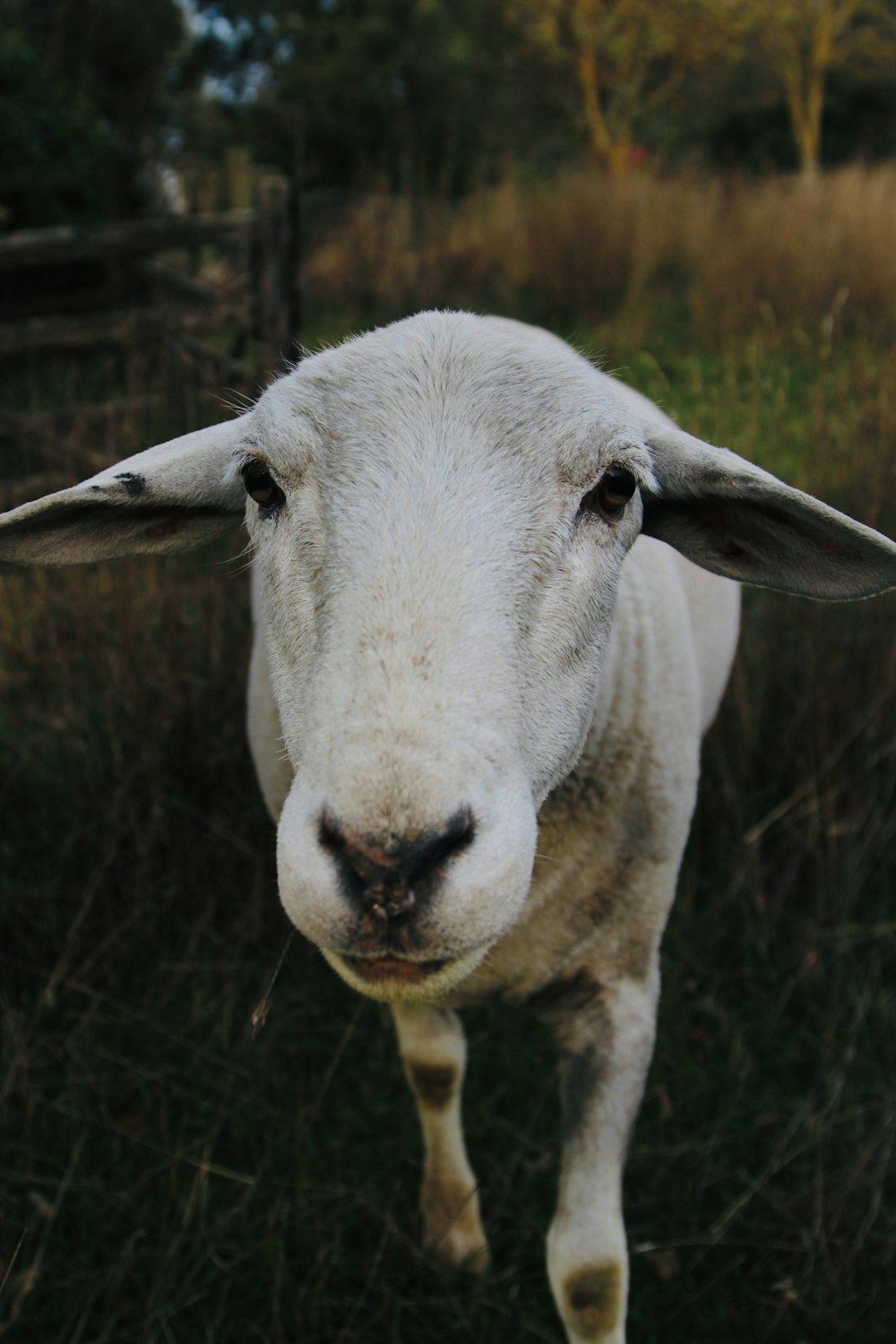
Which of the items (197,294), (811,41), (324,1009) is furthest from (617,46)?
(324,1009)

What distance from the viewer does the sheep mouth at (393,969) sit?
4.13ft

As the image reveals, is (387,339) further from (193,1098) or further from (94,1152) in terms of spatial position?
(94,1152)

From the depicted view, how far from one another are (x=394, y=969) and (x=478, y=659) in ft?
1.15

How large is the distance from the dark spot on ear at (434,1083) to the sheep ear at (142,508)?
1175 mm

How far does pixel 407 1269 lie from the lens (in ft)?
7.47

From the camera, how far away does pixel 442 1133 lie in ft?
8.00

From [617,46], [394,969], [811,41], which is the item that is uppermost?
[811,41]

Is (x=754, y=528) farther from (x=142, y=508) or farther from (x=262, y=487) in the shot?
(x=142, y=508)

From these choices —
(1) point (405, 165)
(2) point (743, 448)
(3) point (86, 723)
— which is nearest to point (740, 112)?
(1) point (405, 165)

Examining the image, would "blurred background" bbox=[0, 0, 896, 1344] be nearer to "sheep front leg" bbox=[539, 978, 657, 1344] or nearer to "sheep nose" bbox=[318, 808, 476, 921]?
"sheep front leg" bbox=[539, 978, 657, 1344]

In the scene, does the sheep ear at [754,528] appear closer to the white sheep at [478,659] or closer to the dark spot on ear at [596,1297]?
the white sheep at [478,659]

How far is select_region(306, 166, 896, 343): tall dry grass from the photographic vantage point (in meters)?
8.04

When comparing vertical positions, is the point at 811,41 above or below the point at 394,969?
above

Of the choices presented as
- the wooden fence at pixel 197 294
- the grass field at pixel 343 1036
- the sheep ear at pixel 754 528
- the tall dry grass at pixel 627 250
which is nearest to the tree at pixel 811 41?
the tall dry grass at pixel 627 250
